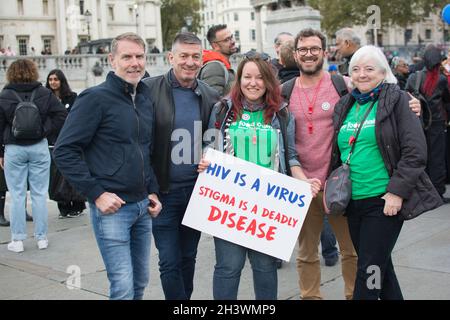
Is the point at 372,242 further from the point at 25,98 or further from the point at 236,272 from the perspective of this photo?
the point at 25,98

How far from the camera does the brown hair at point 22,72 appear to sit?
24.2ft

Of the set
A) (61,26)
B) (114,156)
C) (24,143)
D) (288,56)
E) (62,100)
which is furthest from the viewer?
(61,26)

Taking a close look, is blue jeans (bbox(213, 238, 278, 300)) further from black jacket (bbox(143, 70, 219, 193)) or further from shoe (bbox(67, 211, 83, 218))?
shoe (bbox(67, 211, 83, 218))

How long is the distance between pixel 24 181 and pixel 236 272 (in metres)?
3.97

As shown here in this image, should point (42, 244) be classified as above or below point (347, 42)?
below

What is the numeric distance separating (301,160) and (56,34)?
68.9 metres

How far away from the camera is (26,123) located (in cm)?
723

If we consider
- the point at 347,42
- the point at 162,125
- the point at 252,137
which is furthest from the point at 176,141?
the point at 347,42

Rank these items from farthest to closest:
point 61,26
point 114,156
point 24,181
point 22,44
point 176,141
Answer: point 61,26, point 22,44, point 24,181, point 176,141, point 114,156

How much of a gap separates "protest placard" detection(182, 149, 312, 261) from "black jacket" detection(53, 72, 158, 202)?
1.64 feet

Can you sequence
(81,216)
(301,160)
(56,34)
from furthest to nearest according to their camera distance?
(56,34), (81,216), (301,160)
